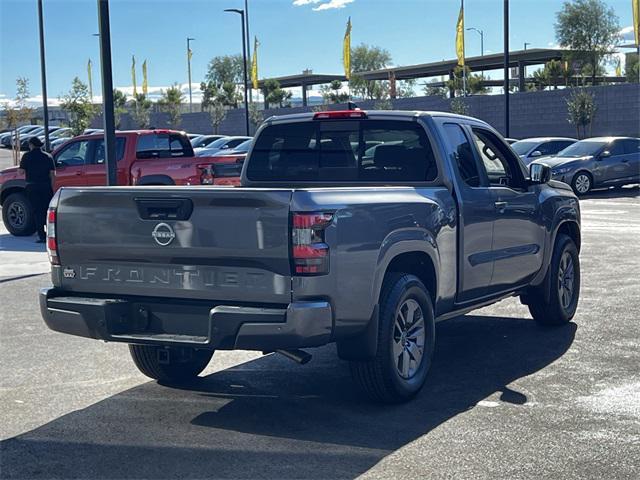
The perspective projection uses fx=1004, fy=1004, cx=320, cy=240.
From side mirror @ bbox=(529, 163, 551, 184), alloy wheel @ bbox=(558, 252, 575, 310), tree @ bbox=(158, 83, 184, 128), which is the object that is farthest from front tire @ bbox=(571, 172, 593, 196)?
tree @ bbox=(158, 83, 184, 128)

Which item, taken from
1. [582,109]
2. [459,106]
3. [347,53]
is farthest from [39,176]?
[347,53]

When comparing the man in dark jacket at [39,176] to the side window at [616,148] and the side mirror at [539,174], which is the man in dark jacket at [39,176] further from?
the side window at [616,148]

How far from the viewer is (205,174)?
1706cm

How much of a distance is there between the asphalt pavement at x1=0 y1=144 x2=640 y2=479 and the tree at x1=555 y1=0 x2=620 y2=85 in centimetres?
6644

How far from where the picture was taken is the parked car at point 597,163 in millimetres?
26688

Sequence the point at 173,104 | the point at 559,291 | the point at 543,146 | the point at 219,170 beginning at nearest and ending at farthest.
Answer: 1. the point at 559,291
2. the point at 219,170
3. the point at 543,146
4. the point at 173,104

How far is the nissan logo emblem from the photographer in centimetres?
595

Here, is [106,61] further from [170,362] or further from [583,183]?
[583,183]

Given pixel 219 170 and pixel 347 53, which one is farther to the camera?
pixel 347 53

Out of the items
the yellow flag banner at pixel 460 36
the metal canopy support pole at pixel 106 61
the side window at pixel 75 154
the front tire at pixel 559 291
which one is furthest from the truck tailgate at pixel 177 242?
the yellow flag banner at pixel 460 36

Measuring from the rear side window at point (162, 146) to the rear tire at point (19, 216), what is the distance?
2615 millimetres

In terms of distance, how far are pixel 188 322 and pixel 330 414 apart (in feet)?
3.62

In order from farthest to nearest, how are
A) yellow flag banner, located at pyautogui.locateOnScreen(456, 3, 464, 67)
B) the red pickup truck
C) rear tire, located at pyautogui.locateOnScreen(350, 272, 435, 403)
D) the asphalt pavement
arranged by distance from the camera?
yellow flag banner, located at pyautogui.locateOnScreen(456, 3, 464, 67) < the red pickup truck < rear tire, located at pyautogui.locateOnScreen(350, 272, 435, 403) < the asphalt pavement

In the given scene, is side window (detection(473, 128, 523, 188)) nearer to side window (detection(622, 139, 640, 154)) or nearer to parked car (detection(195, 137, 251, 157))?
side window (detection(622, 139, 640, 154))
